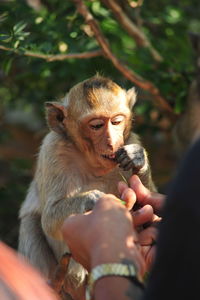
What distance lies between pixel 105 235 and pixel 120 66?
13.7 ft

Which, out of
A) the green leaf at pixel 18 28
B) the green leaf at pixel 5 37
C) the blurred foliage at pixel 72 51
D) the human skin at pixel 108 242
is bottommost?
the blurred foliage at pixel 72 51

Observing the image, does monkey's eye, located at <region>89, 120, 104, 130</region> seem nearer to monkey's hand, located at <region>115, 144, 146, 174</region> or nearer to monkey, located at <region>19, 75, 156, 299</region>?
monkey, located at <region>19, 75, 156, 299</region>

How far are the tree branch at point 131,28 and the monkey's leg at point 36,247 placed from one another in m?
2.69

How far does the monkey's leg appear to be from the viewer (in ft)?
20.2

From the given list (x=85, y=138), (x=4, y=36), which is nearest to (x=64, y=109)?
(x=85, y=138)

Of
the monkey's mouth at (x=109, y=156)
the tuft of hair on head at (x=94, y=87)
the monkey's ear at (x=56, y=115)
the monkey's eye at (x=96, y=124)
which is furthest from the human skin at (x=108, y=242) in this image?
the monkey's ear at (x=56, y=115)

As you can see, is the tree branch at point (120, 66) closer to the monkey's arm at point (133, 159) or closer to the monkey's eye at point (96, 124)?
the monkey's eye at point (96, 124)

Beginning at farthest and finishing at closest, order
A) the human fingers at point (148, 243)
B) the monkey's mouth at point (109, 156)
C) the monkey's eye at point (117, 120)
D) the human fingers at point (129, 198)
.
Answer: the monkey's eye at point (117, 120)
the monkey's mouth at point (109, 156)
the human fingers at point (129, 198)
the human fingers at point (148, 243)

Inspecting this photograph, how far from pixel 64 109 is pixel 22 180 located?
124 inches

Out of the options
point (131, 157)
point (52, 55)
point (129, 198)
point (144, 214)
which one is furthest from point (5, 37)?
point (144, 214)

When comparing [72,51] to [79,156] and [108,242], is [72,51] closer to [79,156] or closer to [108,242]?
[79,156]

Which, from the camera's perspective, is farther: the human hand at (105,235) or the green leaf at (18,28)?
the green leaf at (18,28)

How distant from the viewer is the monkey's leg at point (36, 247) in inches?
242

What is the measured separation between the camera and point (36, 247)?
20.5 feet
